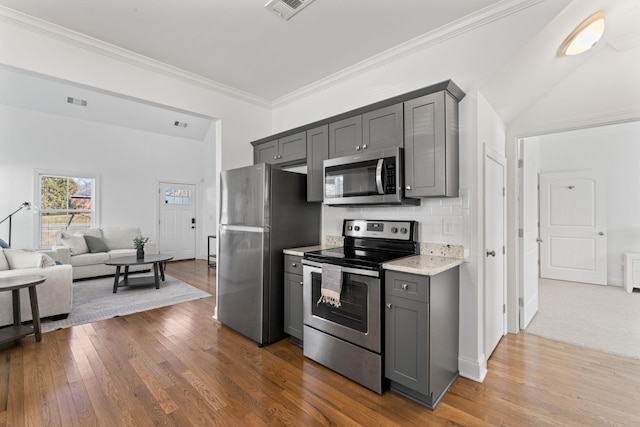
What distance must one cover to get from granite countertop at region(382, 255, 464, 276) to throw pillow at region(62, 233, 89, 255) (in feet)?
20.1

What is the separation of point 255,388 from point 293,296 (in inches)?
34.2

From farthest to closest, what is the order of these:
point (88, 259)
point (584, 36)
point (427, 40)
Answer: point (88, 259) < point (427, 40) < point (584, 36)

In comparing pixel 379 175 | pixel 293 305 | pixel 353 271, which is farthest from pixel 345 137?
pixel 293 305

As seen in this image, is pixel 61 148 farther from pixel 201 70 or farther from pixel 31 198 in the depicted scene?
pixel 201 70

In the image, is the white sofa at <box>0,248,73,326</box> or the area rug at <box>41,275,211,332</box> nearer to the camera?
the white sofa at <box>0,248,73,326</box>

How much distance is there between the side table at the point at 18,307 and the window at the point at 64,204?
398cm

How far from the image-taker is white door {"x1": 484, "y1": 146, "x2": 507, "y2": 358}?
8.19ft

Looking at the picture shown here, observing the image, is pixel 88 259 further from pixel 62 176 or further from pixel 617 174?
pixel 617 174

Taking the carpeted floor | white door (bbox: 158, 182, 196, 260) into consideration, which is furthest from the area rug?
the carpeted floor

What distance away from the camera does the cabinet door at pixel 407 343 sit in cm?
190

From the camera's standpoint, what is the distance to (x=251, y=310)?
2.92 metres

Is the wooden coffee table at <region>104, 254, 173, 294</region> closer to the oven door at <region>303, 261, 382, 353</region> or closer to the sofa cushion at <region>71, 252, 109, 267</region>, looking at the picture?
the sofa cushion at <region>71, 252, 109, 267</region>

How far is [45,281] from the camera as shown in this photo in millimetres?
3273

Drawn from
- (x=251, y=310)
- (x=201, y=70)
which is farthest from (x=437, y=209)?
(x=201, y=70)
